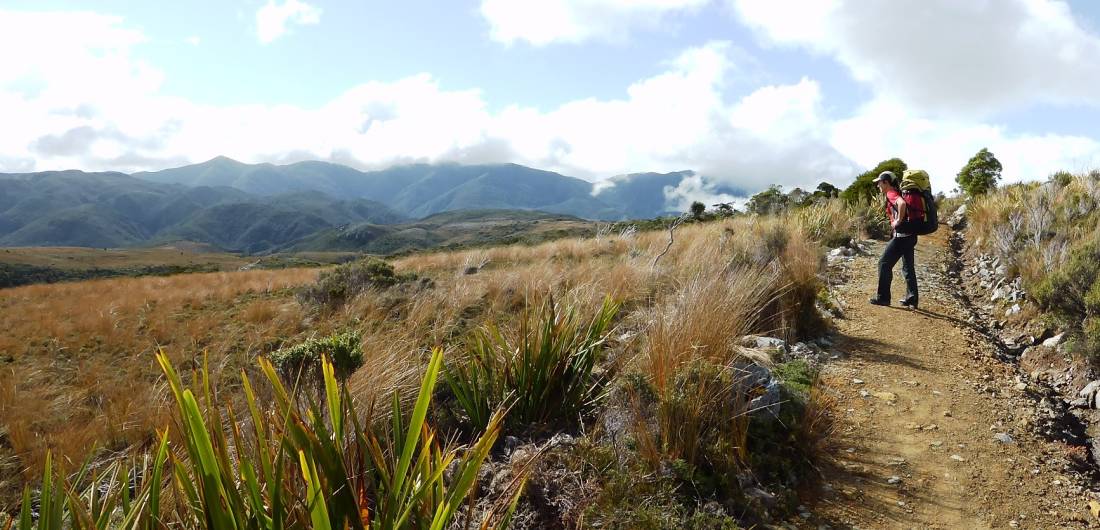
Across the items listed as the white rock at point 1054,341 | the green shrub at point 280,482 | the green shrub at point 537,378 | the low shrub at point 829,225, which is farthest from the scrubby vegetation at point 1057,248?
the green shrub at point 280,482

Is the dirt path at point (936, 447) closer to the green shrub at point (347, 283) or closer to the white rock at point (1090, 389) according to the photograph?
the white rock at point (1090, 389)

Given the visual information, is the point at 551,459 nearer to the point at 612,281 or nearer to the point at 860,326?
the point at 612,281

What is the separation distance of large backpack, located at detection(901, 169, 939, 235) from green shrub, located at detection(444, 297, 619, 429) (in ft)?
17.7

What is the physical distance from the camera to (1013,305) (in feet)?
21.8

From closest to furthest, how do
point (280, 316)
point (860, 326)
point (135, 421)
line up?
point (135, 421) → point (860, 326) → point (280, 316)

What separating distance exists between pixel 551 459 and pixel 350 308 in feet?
20.9

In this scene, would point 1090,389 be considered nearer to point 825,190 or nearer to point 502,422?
point 502,422

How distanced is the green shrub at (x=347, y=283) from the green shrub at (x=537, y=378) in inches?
264

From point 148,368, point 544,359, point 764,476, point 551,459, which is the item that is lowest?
point 148,368

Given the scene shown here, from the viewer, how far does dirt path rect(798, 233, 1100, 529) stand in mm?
2891

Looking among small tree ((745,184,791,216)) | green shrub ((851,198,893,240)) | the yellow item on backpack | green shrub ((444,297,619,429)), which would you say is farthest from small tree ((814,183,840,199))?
green shrub ((444,297,619,429))

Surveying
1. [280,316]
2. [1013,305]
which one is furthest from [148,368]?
[1013,305]

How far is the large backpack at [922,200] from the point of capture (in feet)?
22.4

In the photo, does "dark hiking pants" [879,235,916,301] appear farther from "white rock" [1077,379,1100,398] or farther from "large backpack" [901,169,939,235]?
"white rock" [1077,379,1100,398]
